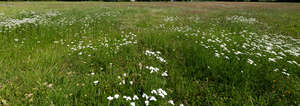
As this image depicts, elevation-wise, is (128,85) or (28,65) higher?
(28,65)

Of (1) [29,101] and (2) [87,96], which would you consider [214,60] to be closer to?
(2) [87,96]

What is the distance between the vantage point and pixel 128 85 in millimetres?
2607

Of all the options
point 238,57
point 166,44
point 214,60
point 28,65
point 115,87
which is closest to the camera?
point 115,87

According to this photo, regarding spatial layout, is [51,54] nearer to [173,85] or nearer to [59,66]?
[59,66]

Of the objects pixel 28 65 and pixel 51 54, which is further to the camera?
pixel 51 54

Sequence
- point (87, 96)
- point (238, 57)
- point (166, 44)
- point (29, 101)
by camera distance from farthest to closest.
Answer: point (166, 44), point (238, 57), point (87, 96), point (29, 101)

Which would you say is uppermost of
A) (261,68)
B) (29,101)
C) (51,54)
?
(51,54)

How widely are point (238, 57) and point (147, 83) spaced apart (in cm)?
296

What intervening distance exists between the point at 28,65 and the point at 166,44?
411 cm

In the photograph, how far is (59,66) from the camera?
321 centimetres

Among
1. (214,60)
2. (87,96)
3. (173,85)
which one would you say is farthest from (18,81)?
(214,60)

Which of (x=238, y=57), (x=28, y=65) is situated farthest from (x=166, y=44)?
(x=28, y=65)

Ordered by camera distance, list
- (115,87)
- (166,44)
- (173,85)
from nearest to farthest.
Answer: (115,87) < (173,85) < (166,44)

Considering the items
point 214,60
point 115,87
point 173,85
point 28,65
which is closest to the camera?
point 115,87
